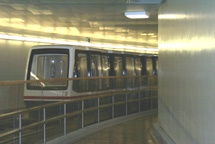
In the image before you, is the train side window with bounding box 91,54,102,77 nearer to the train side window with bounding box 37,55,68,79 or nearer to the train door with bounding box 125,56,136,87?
the train side window with bounding box 37,55,68,79

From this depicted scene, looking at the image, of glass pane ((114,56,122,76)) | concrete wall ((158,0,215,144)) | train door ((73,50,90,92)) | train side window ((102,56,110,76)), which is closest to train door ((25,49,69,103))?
train door ((73,50,90,92))

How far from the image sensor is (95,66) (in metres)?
15.5

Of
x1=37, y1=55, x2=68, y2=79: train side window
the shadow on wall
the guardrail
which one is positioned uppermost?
x1=37, y1=55, x2=68, y2=79: train side window

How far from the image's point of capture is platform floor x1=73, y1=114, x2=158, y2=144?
966 centimetres

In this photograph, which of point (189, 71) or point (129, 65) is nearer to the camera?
point (189, 71)

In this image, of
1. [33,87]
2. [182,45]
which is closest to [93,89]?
[33,87]

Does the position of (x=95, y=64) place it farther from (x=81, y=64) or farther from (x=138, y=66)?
(x=138, y=66)

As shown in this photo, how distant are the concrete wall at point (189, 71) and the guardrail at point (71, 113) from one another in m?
2.57

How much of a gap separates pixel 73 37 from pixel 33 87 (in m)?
16.3

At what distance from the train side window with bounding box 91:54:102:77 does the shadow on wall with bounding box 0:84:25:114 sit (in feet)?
25.7

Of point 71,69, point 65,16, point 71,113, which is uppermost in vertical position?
point 65,16

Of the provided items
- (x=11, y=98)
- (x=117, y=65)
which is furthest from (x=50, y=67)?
(x=11, y=98)

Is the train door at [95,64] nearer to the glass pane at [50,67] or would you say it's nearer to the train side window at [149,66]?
the glass pane at [50,67]

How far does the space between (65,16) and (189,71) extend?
10739 millimetres
